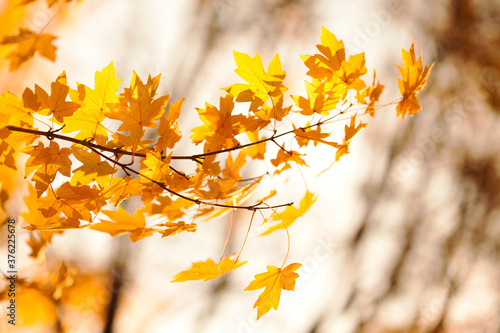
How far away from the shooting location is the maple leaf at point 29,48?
0.45 metres

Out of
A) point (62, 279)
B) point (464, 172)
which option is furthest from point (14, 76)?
point (464, 172)

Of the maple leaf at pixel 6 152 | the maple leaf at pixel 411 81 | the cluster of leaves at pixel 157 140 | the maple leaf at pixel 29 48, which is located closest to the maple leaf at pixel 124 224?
the cluster of leaves at pixel 157 140

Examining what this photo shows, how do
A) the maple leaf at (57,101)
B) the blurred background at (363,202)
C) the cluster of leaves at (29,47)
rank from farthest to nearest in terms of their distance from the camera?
the blurred background at (363,202) < the cluster of leaves at (29,47) < the maple leaf at (57,101)

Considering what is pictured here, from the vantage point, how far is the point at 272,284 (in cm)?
43

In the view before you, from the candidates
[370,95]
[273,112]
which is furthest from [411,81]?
[273,112]

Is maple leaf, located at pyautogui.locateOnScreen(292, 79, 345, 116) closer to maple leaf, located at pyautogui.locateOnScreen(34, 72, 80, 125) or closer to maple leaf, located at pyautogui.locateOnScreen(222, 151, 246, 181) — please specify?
maple leaf, located at pyautogui.locateOnScreen(222, 151, 246, 181)

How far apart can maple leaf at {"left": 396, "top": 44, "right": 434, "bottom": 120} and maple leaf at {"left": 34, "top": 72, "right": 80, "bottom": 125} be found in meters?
0.38

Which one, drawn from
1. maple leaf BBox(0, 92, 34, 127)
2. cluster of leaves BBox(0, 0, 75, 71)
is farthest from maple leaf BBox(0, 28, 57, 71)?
maple leaf BBox(0, 92, 34, 127)

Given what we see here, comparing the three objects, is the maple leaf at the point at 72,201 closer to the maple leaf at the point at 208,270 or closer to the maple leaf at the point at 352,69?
the maple leaf at the point at 208,270

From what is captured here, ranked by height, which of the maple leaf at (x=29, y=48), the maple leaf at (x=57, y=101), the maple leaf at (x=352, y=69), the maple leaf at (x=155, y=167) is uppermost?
the maple leaf at (x=352, y=69)

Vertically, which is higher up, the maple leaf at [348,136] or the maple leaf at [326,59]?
the maple leaf at [326,59]

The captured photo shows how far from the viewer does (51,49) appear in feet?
1.49

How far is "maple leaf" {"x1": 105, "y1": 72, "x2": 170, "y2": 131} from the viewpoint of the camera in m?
0.36

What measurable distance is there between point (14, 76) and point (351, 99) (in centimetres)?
103
